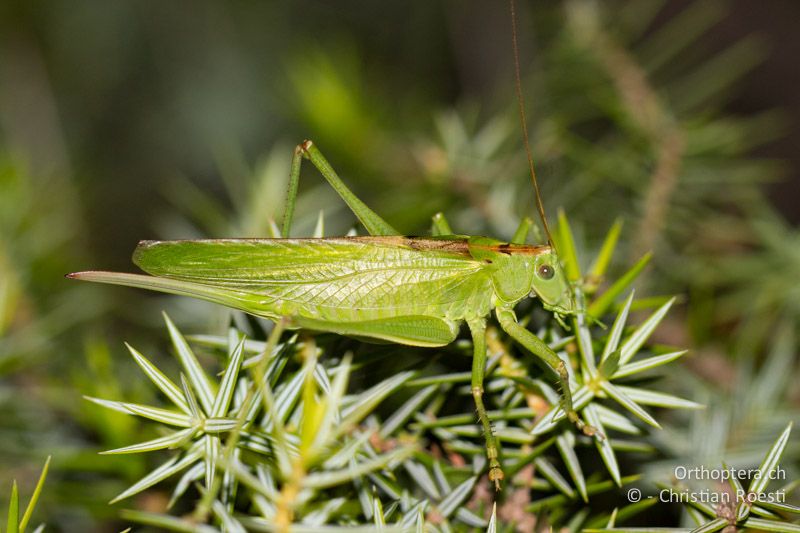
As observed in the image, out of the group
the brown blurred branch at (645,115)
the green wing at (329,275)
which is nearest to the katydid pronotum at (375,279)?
the green wing at (329,275)

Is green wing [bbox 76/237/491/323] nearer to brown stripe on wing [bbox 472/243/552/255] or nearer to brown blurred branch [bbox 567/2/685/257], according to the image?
brown stripe on wing [bbox 472/243/552/255]

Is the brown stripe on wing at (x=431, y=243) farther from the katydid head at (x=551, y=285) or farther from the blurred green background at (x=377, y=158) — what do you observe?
the blurred green background at (x=377, y=158)

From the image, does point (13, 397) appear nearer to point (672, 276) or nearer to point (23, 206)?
point (23, 206)

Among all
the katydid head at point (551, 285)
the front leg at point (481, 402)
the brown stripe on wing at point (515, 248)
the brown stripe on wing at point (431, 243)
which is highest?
the brown stripe on wing at point (431, 243)

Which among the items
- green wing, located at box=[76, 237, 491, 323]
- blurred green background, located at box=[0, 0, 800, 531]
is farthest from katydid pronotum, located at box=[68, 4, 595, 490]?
blurred green background, located at box=[0, 0, 800, 531]

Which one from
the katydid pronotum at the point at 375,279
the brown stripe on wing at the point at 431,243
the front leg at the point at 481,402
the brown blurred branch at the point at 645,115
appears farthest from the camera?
the brown blurred branch at the point at 645,115

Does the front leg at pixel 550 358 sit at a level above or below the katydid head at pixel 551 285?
below

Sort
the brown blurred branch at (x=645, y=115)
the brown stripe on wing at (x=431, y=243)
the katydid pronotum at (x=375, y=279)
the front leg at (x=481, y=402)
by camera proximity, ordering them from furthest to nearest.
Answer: the brown blurred branch at (x=645, y=115), the brown stripe on wing at (x=431, y=243), the katydid pronotum at (x=375, y=279), the front leg at (x=481, y=402)

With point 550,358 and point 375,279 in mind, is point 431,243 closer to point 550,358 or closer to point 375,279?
point 375,279
